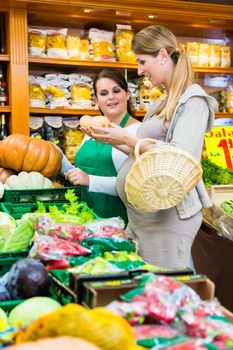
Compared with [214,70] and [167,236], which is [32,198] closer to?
[167,236]

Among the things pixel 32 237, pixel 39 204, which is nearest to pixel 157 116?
pixel 39 204

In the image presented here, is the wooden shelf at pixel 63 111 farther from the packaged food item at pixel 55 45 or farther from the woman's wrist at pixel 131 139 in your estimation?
the woman's wrist at pixel 131 139

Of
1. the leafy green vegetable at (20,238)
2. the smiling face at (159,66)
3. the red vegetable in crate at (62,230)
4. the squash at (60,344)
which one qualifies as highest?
the smiling face at (159,66)

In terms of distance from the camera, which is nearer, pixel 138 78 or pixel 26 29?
pixel 26 29

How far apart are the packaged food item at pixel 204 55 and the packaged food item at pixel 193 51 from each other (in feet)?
0.13

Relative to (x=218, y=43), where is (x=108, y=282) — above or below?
below

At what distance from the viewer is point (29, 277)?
1.45 m

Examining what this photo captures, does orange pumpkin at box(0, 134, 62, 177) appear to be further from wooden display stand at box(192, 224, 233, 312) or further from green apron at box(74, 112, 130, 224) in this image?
wooden display stand at box(192, 224, 233, 312)

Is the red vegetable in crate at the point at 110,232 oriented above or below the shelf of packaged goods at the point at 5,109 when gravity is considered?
below

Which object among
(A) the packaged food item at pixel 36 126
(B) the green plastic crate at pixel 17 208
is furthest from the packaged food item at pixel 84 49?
(B) the green plastic crate at pixel 17 208

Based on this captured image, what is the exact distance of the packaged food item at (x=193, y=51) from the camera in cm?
571

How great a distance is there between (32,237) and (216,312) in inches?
37.8

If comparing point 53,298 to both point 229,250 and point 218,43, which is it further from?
point 218,43

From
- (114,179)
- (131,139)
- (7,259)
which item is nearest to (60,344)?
(7,259)
